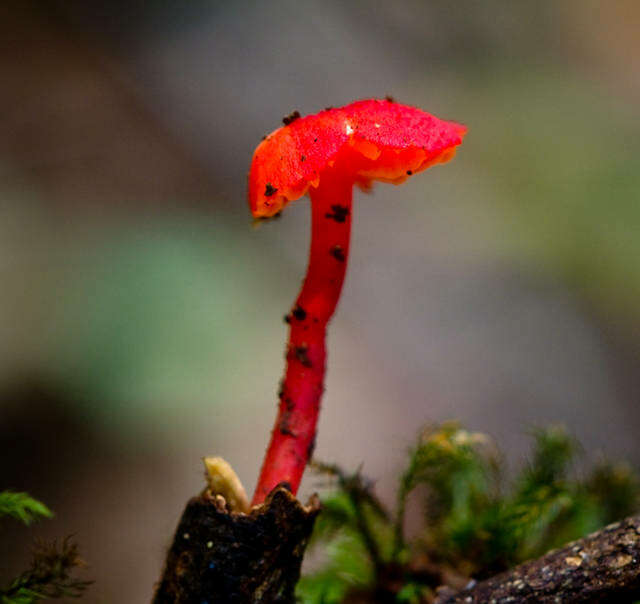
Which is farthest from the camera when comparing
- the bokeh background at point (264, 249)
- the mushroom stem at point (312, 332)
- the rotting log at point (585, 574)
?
the bokeh background at point (264, 249)

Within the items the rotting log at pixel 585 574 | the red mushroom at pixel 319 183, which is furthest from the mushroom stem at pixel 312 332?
the rotting log at pixel 585 574

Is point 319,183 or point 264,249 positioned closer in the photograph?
point 319,183

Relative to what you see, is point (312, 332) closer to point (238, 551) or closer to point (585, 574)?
point (238, 551)

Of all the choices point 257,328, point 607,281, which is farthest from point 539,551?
point 607,281

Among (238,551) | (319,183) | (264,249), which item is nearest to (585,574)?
(238,551)

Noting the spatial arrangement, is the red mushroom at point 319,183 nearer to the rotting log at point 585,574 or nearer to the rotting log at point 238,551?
the rotting log at point 238,551

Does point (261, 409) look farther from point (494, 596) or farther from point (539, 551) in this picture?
point (494, 596)
